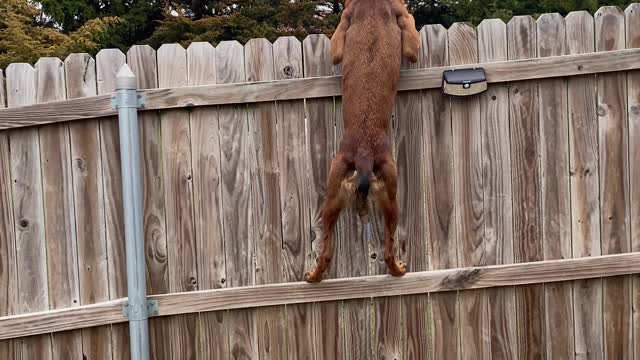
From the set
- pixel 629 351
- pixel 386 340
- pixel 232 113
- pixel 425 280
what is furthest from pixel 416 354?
pixel 232 113

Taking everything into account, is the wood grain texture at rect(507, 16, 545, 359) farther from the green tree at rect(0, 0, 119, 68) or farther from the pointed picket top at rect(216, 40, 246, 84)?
the green tree at rect(0, 0, 119, 68)

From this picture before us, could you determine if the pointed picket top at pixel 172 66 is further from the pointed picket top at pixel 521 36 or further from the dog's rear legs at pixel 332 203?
the pointed picket top at pixel 521 36

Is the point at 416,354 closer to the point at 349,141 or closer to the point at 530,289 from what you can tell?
the point at 530,289

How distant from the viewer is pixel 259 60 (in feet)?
10.6

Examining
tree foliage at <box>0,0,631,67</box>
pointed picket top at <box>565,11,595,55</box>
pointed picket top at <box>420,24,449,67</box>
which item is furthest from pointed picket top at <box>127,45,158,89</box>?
tree foliage at <box>0,0,631,67</box>

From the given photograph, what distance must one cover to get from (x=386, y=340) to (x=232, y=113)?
1.44 metres

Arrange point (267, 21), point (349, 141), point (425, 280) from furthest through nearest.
Result: point (267, 21), point (425, 280), point (349, 141)

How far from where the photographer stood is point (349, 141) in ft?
10.2

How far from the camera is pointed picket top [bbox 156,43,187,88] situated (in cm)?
318

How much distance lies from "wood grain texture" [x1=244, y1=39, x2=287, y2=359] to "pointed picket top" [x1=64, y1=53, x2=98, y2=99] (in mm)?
769

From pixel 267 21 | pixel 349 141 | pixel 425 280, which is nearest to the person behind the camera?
pixel 349 141

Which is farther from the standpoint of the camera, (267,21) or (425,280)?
(267,21)

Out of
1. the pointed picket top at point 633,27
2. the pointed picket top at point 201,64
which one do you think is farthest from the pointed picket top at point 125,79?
the pointed picket top at point 633,27

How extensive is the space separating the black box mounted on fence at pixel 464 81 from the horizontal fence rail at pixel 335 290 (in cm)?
93
